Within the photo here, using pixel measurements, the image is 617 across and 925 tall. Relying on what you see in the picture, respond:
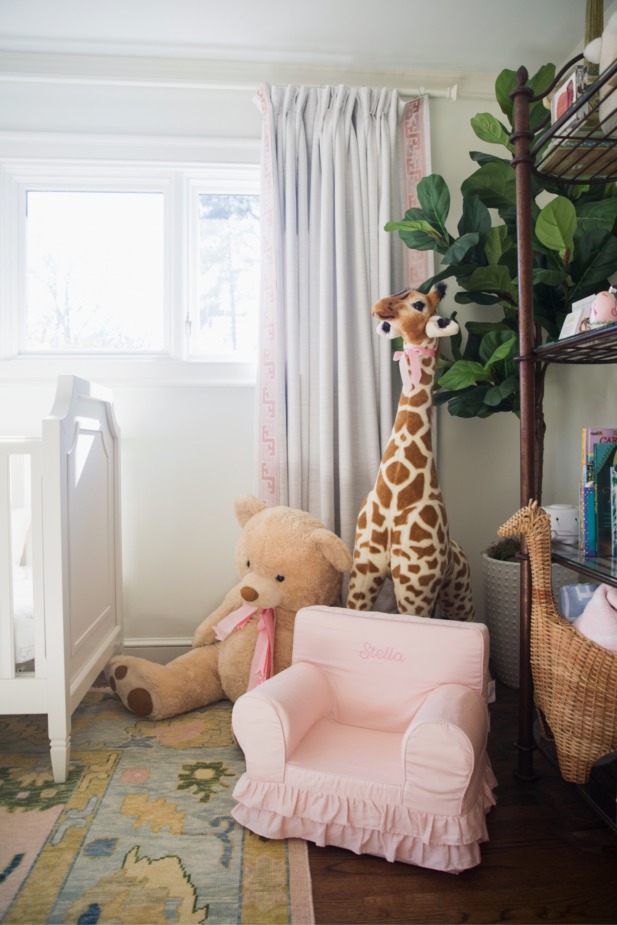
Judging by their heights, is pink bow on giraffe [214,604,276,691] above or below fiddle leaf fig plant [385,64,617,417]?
below

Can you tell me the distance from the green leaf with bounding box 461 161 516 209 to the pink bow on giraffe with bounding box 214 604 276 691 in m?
1.55

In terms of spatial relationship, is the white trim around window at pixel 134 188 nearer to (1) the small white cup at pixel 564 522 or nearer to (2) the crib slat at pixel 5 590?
(2) the crib slat at pixel 5 590

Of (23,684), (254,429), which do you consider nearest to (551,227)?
(254,429)

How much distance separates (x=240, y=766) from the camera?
1613mm

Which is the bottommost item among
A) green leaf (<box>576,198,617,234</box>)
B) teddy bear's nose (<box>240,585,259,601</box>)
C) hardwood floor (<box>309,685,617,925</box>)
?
hardwood floor (<box>309,685,617,925</box>)

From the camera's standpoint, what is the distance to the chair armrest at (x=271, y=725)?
1.28 metres

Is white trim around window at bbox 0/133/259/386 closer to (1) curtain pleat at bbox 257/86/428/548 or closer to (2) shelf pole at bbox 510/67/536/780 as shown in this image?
(1) curtain pleat at bbox 257/86/428/548

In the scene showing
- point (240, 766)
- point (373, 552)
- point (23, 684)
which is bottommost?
point (240, 766)

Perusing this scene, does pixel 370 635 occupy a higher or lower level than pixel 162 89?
lower

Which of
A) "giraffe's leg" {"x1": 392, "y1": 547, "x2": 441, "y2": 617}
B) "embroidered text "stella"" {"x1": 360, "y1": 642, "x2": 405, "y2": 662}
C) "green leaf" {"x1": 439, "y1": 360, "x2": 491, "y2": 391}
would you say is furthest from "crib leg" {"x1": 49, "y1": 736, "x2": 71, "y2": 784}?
"green leaf" {"x1": 439, "y1": 360, "x2": 491, "y2": 391}

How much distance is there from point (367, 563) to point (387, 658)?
40cm

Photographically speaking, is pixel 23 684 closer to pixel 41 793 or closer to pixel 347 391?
pixel 41 793

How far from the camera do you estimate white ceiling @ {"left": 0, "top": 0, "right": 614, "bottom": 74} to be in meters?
2.00

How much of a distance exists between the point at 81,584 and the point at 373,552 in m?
0.87
